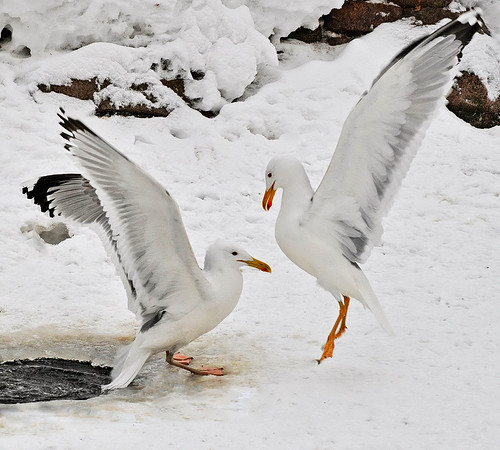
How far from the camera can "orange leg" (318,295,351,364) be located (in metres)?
4.52

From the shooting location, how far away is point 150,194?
406 centimetres

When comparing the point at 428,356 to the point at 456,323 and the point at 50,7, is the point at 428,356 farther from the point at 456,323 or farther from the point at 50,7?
the point at 50,7

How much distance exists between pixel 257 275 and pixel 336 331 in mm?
965

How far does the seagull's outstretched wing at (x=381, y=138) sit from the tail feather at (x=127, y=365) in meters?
1.09

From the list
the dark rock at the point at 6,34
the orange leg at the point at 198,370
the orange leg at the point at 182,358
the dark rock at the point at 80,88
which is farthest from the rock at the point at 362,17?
the orange leg at the point at 198,370

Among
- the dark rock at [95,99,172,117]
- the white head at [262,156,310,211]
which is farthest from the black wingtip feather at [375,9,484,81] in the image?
the dark rock at [95,99,172,117]

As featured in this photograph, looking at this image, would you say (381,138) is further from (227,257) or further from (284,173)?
(227,257)

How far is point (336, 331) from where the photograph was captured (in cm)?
476

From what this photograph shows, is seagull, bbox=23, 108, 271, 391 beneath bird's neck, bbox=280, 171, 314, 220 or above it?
beneath

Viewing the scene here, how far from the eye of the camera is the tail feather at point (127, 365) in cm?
410

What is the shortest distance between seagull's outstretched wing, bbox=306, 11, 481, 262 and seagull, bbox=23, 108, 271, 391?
1.64 feet

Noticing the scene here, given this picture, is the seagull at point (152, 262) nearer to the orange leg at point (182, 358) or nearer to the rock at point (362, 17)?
the orange leg at point (182, 358)

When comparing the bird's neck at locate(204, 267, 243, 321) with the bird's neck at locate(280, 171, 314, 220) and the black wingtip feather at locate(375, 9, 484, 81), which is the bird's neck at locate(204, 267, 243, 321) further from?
the black wingtip feather at locate(375, 9, 484, 81)

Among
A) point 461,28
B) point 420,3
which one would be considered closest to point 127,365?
point 461,28
